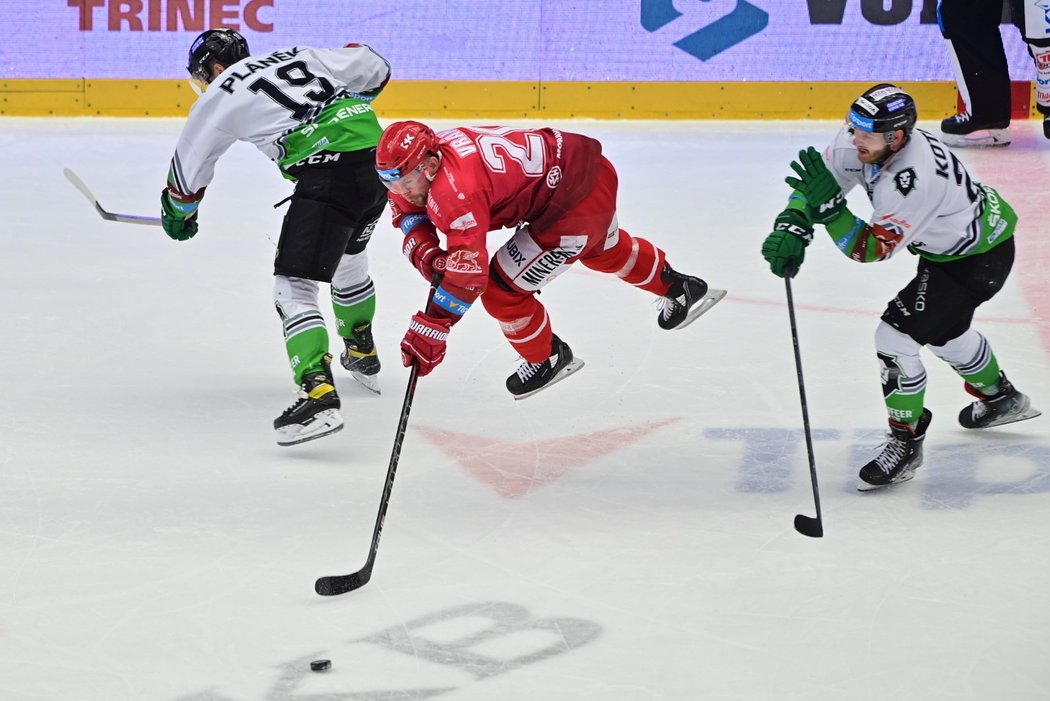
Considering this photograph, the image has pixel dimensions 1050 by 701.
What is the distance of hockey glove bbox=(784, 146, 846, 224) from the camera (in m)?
3.34

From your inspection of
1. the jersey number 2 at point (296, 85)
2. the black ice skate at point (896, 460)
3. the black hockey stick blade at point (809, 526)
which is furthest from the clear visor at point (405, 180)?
the black ice skate at point (896, 460)

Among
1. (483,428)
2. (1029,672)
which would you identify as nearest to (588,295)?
(483,428)

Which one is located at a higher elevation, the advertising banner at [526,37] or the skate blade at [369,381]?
the skate blade at [369,381]

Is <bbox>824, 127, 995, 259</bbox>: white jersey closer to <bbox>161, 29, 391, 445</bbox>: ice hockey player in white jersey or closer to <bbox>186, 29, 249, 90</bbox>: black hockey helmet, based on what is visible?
<bbox>161, 29, 391, 445</bbox>: ice hockey player in white jersey

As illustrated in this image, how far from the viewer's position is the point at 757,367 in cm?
442

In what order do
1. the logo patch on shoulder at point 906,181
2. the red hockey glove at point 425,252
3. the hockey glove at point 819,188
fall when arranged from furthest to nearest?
1. the red hockey glove at point 425,252
2. the hockey glove at point 819,188
3. the logo patch on shoulder at point 906,181

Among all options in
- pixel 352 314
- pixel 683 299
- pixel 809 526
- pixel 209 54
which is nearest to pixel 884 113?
pixel 809 526

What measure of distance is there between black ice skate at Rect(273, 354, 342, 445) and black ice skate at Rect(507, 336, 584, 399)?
0.53 m

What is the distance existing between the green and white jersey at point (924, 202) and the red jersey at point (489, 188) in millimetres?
648

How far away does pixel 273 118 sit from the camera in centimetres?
390

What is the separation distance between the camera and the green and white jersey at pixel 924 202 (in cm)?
325

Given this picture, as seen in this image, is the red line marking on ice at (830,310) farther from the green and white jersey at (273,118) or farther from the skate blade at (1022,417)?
the green and white jersey at (273,118)

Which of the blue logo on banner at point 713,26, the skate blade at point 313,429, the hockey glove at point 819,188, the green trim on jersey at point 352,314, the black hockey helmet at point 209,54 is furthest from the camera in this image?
the blue logo on banner at point 713,26

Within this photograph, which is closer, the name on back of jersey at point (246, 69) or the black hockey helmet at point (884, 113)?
the black hockey helmet at point (884, 113)
